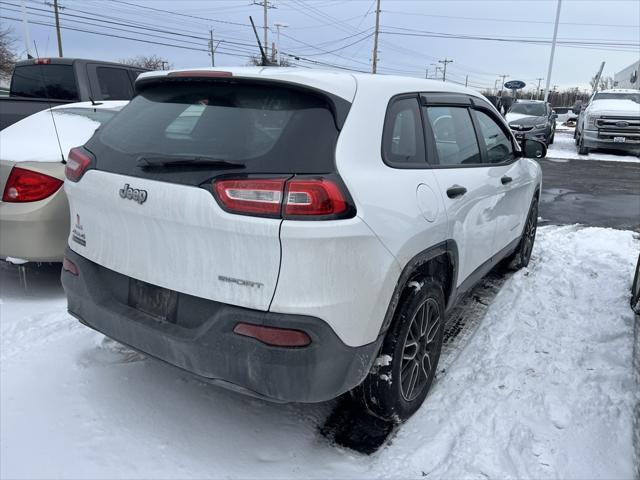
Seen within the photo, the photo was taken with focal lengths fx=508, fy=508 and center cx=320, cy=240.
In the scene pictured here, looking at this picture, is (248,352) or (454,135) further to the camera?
(454,135)

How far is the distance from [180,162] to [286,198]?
1.78 ft

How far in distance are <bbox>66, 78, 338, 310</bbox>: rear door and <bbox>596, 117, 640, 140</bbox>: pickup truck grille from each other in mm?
16361

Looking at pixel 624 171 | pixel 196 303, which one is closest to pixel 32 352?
pixel 196 303

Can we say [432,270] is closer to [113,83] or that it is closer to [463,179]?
[463,179]

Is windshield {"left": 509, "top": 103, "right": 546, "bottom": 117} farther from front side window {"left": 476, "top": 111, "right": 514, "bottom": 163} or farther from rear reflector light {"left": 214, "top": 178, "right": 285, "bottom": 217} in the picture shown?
rear reflector light {"left": 214, "top": 178, "right": 285, "bottom": 217}

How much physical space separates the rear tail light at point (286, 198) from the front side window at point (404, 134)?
50cm

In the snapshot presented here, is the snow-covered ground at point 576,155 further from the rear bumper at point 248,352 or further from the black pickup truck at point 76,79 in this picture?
the rear bumper at point 248,352

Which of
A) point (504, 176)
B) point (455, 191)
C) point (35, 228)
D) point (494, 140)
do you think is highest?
point (494, 140)

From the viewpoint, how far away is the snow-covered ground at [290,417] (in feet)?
7.83

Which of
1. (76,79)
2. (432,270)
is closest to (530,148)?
(432,270)

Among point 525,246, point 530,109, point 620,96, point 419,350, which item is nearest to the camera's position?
point 419,350

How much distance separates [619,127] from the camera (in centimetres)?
1559

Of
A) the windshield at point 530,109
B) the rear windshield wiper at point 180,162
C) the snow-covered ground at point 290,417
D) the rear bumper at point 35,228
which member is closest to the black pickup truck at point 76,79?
the rear bumper at point 35,228

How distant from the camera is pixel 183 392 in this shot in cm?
289
